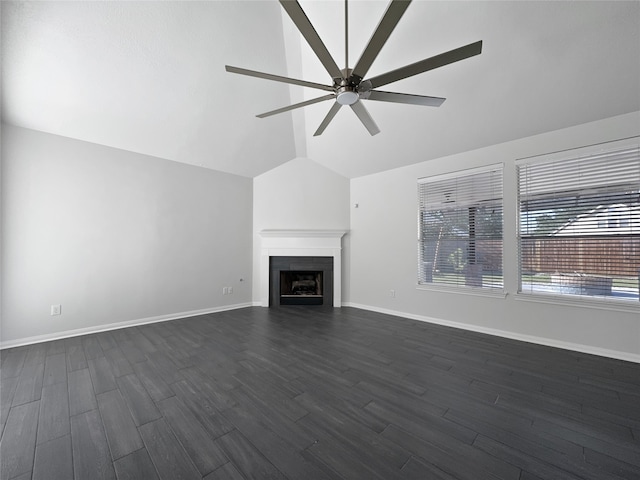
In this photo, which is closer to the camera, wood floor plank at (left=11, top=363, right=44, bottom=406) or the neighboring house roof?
wood floor plank at (left=11, top=363, right=44, bottom=406)

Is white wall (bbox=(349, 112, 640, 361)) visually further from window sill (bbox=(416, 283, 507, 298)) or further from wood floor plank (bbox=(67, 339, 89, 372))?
wood floor plank (bbox=(67, 339, 89, 372))

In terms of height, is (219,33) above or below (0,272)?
above

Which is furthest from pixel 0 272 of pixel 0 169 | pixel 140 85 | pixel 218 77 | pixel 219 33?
pixel 219 33

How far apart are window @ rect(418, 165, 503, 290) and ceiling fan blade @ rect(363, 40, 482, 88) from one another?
8.01 feet

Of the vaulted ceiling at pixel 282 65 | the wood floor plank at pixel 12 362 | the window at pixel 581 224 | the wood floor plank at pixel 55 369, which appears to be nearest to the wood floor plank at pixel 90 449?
the wood floor plank at pixel 55 369

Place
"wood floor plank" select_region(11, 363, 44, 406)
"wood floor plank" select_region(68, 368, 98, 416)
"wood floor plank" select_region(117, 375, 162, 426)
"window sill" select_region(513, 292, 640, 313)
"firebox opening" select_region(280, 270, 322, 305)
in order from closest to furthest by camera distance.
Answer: "wood floor plank" select_region(117, 375, 162, 426)
"wood floor plank" select_region(68, 368, 98, 416)
"wood floor plank" select_region(11, 363, 44, 406)
"window sill" select_region(513, 292, 640, 313)
"firebox opening" select_region(280, 270, 322, 305)

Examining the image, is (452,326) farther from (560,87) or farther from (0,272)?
(0,272)

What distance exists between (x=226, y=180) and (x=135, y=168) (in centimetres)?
144

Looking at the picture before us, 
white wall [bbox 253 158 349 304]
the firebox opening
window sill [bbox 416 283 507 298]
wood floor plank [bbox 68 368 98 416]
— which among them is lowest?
wood floor plank [bbox 68 368 98 416]

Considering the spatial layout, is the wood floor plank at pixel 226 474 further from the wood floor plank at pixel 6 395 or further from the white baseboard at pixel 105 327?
the white baseboard at pixel 105 327

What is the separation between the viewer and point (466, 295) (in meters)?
3.70

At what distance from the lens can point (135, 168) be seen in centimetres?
382

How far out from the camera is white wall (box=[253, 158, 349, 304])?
5215 millimetres

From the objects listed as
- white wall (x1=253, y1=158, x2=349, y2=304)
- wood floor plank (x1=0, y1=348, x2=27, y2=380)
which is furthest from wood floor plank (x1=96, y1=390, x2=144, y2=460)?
white wall (x1=253, y1=158, x2=349, y2=304)
